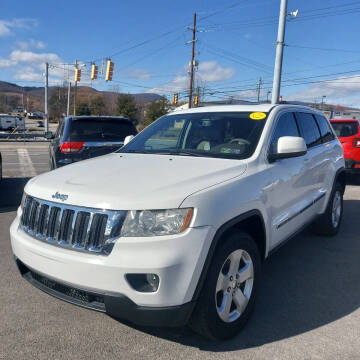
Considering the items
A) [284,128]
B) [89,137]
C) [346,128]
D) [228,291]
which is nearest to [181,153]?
[284,128]

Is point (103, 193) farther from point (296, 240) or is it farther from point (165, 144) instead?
point (296, 240)

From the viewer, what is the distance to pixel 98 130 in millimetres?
7559

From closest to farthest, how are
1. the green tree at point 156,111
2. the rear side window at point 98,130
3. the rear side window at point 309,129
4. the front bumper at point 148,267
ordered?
the front bumper at point 148,267 → the rear side window at point 309,129 → the rear side window at point 98,130 → the green tree at point 156,111

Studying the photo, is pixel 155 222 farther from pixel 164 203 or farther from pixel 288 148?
pixel 288 148

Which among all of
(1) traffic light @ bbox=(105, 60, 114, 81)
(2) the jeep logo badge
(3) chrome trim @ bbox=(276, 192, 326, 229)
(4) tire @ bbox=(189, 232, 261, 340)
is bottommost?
(4) tire @ bbox=(189, 232, 261, 340)

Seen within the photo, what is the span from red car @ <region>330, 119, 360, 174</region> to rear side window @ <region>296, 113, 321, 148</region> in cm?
484

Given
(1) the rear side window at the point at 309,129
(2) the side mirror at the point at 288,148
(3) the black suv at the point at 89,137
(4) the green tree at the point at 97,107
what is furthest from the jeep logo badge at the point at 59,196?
(4) the green tree at the point at 97,107

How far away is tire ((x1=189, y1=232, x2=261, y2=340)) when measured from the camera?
7.94 ft

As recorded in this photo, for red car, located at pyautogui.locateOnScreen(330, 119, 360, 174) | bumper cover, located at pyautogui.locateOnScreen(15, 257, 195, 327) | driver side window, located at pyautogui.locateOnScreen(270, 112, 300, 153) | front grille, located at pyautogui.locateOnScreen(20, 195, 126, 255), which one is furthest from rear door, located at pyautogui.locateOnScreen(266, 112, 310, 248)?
red car, located at pyautogui.locateOnScreen(330, 119, 360, 174)

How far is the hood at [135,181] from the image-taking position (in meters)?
2.33

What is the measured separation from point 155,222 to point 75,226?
1.82 feet

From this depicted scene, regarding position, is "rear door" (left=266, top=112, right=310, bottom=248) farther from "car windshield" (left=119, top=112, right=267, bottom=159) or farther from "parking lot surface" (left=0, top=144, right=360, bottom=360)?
"parking lot surface" (left=0, top=144, right=360, bottom=360)

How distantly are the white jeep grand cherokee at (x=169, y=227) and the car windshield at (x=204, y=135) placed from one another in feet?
0.06

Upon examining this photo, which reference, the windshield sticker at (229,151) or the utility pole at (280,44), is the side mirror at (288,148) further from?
the utility pole at (280,44)
